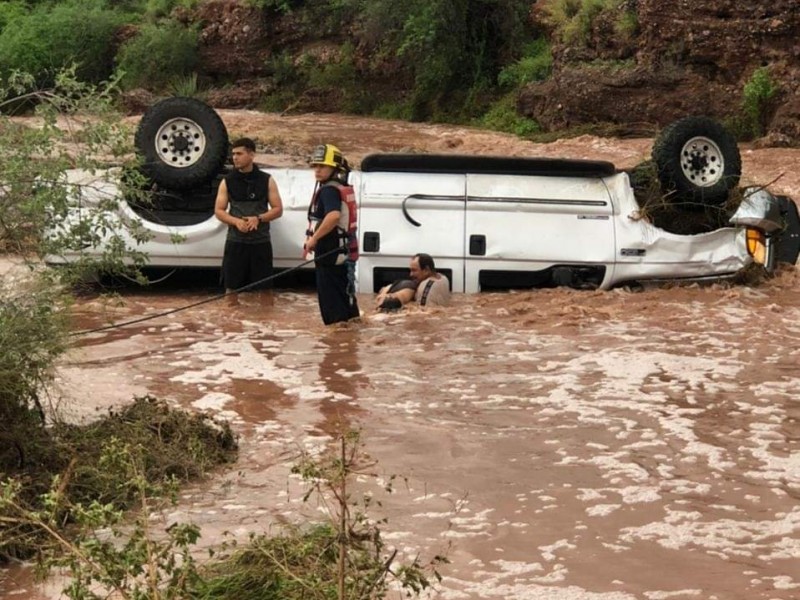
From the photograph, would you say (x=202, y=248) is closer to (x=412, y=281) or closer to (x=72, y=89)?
(x=412, y=281)

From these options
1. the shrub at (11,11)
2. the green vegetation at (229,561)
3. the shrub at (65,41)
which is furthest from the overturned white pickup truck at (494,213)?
the shrub at (11,11)

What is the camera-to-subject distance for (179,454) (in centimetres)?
711

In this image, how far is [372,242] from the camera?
11.7 meters

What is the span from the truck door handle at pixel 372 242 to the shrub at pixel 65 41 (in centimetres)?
2576

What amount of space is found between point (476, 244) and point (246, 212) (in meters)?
1.96

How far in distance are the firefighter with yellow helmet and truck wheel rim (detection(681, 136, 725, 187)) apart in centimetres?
317

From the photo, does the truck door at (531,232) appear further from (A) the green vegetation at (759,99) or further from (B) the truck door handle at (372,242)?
(A) the green vegetation at (759,99)

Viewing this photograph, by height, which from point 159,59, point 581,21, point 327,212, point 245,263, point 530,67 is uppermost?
point 581,21

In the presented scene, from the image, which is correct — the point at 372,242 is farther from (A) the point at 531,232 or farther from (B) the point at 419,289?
(A) the point at 531,232

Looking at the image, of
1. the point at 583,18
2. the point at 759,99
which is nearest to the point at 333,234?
the point at 759,99

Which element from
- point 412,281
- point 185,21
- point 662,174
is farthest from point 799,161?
point 185,21

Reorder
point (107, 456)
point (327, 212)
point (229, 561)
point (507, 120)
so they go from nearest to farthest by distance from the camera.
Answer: point (229, 561) → point (107, 456) → point (327, 212) → point (507, 120)

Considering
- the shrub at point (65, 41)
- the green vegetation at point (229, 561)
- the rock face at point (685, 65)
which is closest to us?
the green vegetation at point (229, 561)

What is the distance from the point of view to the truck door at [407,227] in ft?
38.3
